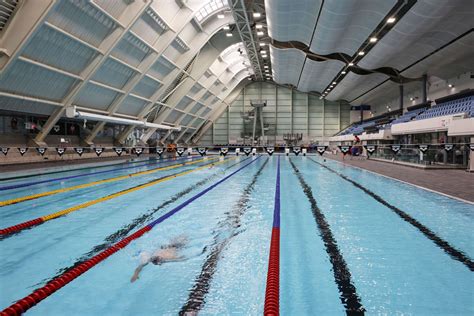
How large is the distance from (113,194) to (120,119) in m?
14.8

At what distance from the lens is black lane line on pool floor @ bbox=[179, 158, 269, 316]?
2506 millimetres

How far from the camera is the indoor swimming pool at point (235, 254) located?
8.40 ft

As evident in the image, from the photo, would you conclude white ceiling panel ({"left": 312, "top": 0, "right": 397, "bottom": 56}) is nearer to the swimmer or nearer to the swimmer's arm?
the swimmer

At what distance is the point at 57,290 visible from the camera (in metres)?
2.74

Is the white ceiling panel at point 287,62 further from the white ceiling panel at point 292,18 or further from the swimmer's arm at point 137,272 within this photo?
the swimmer's arm at point 137,272

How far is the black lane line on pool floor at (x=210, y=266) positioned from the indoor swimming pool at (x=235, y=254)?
2 centimetres

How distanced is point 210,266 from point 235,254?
0.43 m

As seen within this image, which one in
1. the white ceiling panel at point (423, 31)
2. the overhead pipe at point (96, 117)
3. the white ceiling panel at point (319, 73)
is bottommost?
the overhead pipe at point (96, 117)

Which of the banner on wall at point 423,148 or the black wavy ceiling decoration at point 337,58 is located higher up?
the black wavy ceiling decoration at point 337,58

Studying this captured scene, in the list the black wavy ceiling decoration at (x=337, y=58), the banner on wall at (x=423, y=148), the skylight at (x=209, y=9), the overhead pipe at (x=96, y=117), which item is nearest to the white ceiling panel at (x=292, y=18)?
the black wavy ceiling decoration at (x=337, y=58)

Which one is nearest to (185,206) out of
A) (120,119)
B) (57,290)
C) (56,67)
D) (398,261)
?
(57,290)

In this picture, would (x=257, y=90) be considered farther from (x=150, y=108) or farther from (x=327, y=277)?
(x=327, y=277)

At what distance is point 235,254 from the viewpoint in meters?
3.64

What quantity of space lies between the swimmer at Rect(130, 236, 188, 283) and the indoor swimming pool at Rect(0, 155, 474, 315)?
2.4 inches
